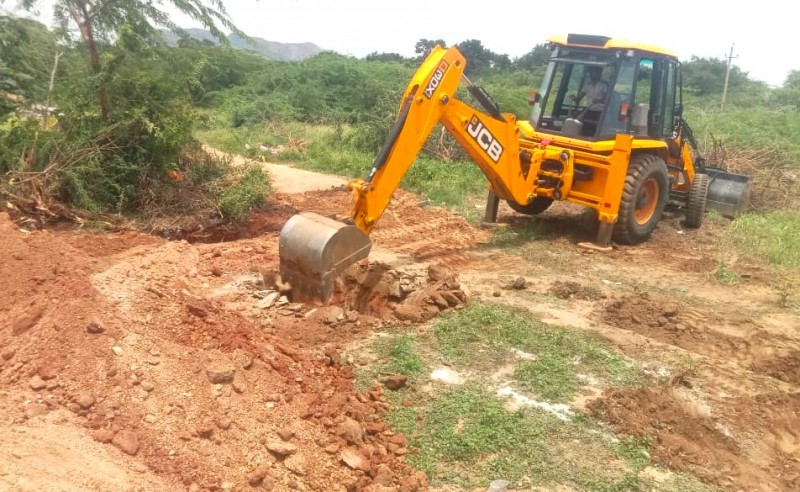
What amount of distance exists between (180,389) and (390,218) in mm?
5541

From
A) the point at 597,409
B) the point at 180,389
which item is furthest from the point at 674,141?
the point at 180,389

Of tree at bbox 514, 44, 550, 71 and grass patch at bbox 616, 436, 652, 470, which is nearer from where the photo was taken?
grass patch at bbox 616, 436, 652, 470

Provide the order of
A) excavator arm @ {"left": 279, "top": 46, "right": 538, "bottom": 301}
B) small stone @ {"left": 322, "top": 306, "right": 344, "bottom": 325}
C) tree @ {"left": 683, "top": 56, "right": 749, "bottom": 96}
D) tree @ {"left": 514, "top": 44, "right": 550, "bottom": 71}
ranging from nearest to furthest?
1. small stone @ {"left": 322, "top": 306, "right": 344, "bottom": 325}
2. excavator arm @ {"left": 279, "top": 46, "right": 538, "bottom": 301}
3. tree @ {"left": 683, "top": 56, "right": 749, "bottom": 96}
4. tree @ {"left": 514, "top": 44, "right": 550, "bottom": 71}

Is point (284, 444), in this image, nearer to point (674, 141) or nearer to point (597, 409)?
point (597, 409)

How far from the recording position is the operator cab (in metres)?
7.93

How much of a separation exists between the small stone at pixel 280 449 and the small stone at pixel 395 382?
3.11 ft

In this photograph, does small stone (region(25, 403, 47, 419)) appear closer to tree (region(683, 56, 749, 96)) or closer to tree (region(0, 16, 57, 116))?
tree (region(0, 16, 57, 116))

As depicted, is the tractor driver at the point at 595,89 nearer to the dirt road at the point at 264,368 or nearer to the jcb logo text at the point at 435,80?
the dirt road at the point at 264,368

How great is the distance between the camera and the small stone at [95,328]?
3.96 m

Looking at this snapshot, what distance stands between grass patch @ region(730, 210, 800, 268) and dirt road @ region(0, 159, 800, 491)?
1247mm

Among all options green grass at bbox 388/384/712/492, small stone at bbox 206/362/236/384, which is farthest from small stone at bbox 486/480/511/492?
small stone at bbox 206/362/236/384

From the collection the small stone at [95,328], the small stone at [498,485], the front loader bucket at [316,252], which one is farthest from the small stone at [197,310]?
the small stone at [498,485]

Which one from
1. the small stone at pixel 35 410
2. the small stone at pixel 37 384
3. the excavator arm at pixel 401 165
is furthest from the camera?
the excavator arm at pixel 401 165

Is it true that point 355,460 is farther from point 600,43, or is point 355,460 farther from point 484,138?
point 600,43
